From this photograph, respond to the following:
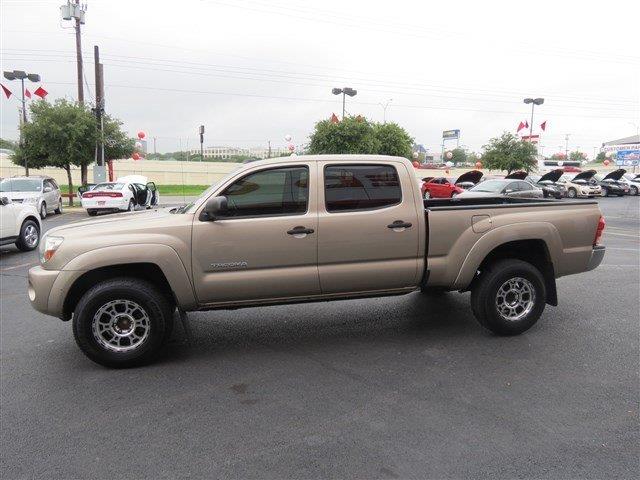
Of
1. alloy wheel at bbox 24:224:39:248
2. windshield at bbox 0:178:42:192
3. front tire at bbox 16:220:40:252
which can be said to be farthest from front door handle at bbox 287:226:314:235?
windshield at bbox 0:178:42:192

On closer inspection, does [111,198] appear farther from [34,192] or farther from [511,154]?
[511,154]

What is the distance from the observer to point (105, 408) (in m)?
3.70

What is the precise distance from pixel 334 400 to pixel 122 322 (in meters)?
2.08

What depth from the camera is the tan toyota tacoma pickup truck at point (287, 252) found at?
14.2 ft

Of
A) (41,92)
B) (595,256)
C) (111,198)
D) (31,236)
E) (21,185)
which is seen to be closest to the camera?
(595,256)

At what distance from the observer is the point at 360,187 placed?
477cm

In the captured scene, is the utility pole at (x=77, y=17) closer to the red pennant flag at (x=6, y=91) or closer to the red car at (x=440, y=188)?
the red pennant flag at (x=6, y=91)

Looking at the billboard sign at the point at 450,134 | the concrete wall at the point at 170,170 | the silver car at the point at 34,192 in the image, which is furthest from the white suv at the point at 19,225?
the billboard sign at the point at 450,134

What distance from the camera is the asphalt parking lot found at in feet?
9.80

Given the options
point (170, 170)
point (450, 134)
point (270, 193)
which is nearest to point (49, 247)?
point (270, 193)

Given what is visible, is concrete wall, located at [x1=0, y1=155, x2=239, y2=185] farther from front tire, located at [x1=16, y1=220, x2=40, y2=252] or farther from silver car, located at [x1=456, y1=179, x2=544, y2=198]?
front tire, located at [x1=16, y1=220, x2=40, y2=252]

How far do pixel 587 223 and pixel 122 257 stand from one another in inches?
186

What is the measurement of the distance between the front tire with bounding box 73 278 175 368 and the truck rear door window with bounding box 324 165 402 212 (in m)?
1.83

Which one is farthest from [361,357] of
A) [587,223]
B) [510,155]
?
[510,155]
